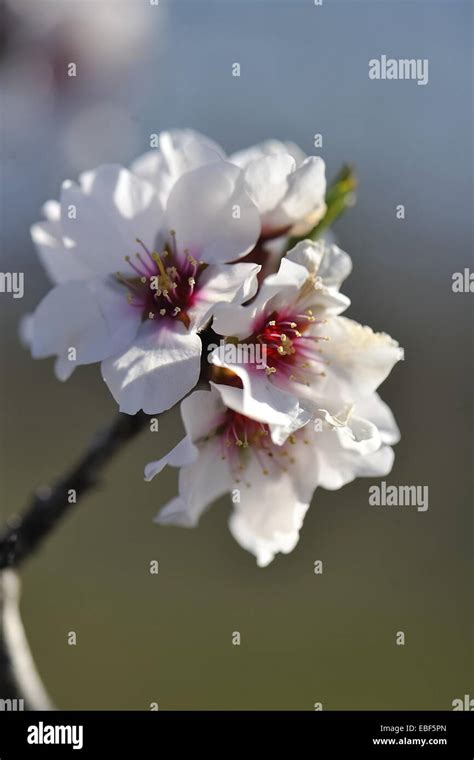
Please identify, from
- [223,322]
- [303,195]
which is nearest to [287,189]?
[303,195]

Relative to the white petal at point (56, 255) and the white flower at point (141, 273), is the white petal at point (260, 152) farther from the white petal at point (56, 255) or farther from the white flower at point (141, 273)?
the white petal at point (56, 255)

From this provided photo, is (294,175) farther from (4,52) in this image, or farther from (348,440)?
(4,52)

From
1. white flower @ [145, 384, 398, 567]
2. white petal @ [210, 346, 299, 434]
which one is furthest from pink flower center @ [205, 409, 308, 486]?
white petal @ [210, 346, 299, 434]

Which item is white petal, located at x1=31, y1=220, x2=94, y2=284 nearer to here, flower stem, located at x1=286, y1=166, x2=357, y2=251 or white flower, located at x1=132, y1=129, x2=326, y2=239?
white flower, located at x1=132, y1=129, x2=326, y2=239

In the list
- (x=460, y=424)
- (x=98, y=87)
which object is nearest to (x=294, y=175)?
(x=98, y=87)

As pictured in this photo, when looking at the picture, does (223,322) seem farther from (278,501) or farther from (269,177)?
(278,501)
